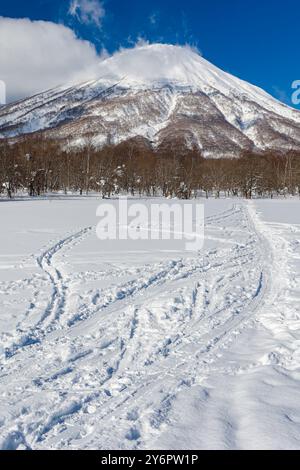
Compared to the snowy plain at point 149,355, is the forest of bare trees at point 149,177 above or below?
above

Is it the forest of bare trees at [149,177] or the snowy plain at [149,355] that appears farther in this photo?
the forest of bare trees at [149,177]

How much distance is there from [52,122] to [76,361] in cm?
20367

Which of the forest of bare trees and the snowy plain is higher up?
the forest of bare trees

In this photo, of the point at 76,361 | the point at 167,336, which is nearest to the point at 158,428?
the point at 76,361

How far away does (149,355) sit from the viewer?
5.13 m

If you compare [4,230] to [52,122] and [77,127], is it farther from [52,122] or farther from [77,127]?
[52,122]

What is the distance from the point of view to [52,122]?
197 metres

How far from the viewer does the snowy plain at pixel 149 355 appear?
362 centimetres

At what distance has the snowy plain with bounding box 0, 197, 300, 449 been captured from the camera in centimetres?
362

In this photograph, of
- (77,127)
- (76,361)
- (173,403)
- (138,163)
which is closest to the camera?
(173,403)

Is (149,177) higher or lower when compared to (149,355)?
higher

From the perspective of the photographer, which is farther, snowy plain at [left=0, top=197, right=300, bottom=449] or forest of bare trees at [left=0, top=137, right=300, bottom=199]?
forest of bare trees at [left=0, top=137, right=300, bottom=199]

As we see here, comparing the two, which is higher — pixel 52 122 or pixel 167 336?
pixel 52 122

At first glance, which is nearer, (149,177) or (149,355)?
(149,355)
